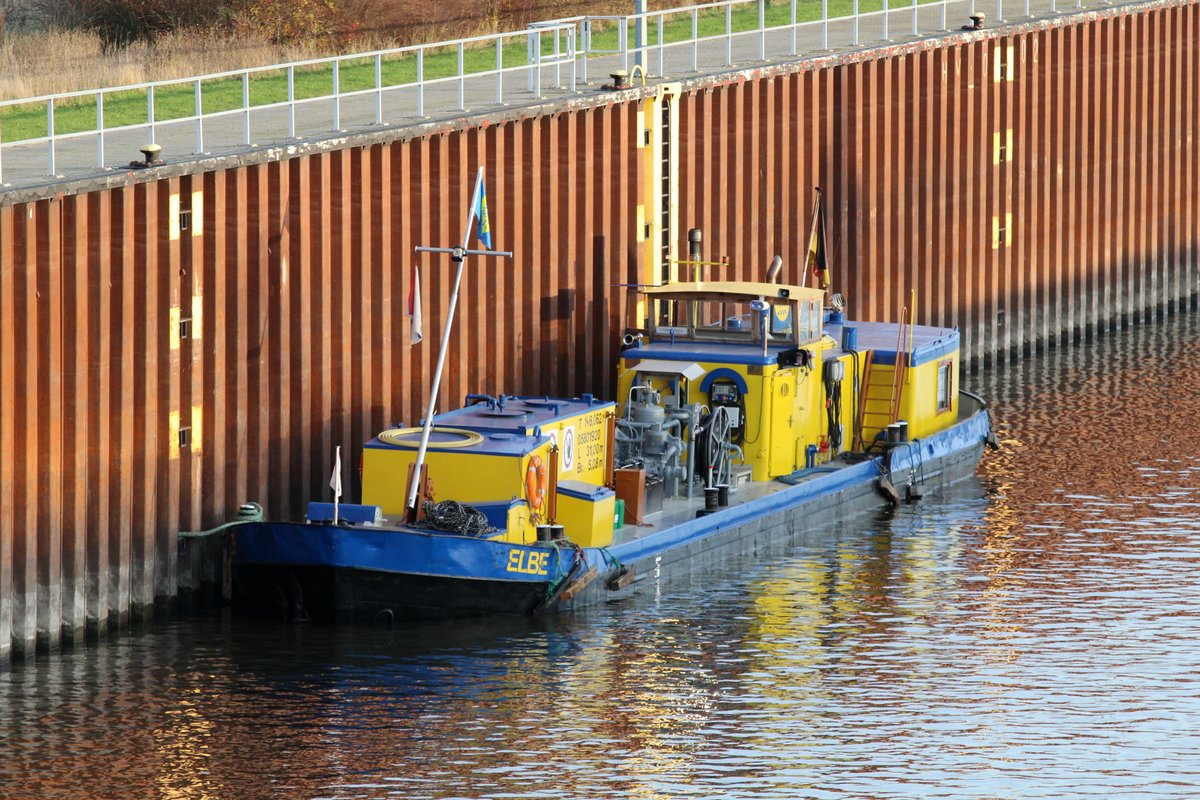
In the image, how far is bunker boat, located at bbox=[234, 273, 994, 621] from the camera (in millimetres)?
27688

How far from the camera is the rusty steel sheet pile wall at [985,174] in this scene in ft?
133

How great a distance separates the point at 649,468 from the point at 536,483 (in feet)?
10.8

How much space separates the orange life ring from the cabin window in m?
10.3

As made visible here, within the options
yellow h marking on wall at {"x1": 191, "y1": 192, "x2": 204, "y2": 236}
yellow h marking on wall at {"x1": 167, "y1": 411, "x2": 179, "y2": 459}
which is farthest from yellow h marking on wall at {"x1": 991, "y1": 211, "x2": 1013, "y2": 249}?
yellow h marking on wall at {"x1": 167, "y1": 411, "x2": 179, "y2": 459}

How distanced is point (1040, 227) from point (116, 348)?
2648cm

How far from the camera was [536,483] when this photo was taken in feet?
94.0

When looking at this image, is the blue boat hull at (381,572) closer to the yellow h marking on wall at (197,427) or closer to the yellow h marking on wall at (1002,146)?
the yellow h marking on wall at (197,427)

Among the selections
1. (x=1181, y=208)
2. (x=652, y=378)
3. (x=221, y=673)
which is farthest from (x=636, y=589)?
(x=1181, y=208)

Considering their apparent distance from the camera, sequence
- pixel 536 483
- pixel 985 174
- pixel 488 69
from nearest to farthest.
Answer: pixel 536 483
pixel 488 69
pixel 985 174

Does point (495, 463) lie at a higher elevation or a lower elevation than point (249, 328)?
lower

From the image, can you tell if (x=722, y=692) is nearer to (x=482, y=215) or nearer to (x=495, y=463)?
(x=495, y=463)

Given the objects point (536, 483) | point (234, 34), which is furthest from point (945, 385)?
point (234, 34)

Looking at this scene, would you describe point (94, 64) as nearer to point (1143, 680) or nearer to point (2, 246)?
point (2, 246)

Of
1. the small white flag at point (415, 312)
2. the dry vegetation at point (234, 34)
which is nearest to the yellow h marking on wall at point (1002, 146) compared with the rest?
the dry vegetation at point (234, 34)
